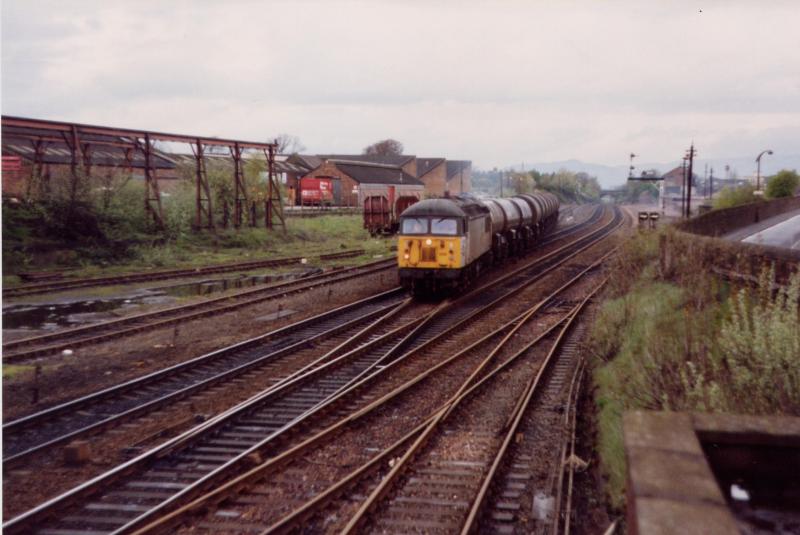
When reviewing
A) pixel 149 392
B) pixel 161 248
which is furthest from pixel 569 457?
pixel 161 248

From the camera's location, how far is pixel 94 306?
18.3 metres

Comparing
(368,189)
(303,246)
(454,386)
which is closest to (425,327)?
(454,386)

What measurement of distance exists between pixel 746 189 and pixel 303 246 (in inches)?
1236

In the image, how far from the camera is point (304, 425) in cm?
946

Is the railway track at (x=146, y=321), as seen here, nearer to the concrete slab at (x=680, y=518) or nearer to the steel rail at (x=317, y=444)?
the steel rail at (x=317, y=444)

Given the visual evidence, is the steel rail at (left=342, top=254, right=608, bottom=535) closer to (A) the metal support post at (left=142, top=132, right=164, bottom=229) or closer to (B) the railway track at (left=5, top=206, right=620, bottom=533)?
(B) the railway track at (left=5, top=206, right=620, bottom=533)

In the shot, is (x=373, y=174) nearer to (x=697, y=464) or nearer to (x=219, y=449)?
(x=219, y=449)

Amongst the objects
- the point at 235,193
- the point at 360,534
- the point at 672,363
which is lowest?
the point at 360,534

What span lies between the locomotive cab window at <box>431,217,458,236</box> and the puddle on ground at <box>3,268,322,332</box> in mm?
6708

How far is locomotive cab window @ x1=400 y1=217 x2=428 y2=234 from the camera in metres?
19.6

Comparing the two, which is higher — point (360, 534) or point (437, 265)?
point (437, 265)

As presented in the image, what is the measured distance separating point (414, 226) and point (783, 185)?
37.0 m

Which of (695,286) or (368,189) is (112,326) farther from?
(368,189)

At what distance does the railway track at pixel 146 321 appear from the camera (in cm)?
1352
